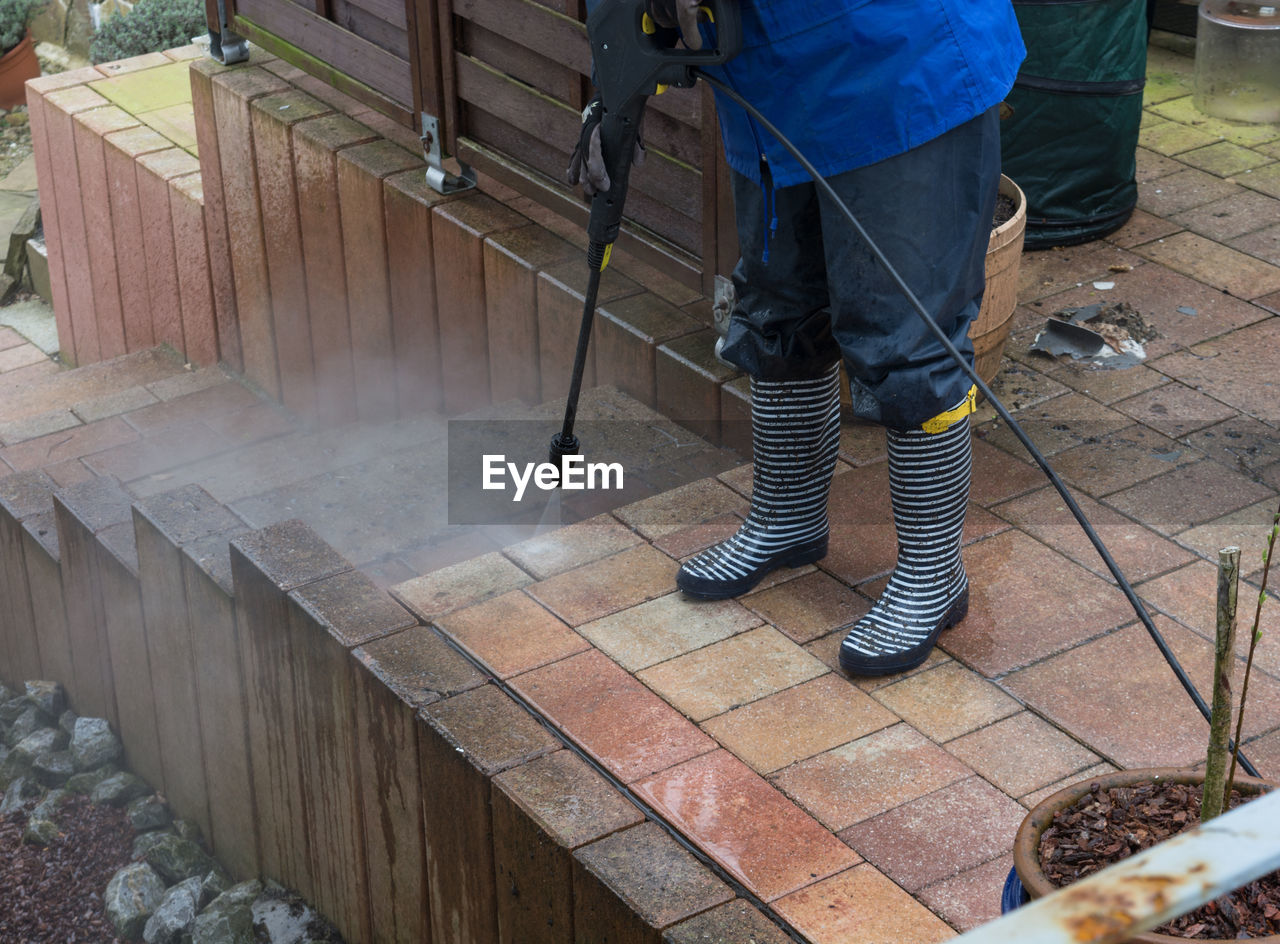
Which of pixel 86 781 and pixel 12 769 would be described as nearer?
pixel 86 781

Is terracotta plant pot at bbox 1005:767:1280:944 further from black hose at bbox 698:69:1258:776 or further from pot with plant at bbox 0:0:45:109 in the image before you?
pot with plant at bbox 0:0:45:109

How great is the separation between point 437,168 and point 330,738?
2.33 meters

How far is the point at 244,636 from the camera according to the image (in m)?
4.06

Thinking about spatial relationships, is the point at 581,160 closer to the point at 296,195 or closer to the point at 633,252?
the point at 633,252

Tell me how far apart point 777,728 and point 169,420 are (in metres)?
3.90

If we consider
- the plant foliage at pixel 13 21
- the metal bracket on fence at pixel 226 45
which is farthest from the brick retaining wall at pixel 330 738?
the plant foliage at pixel 13 21

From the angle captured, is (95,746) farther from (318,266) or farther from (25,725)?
(318,266)

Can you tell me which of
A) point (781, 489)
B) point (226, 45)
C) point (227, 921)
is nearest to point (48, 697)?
point (227, 921)

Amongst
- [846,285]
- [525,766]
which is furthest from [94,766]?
[846,285]

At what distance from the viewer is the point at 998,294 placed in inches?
162

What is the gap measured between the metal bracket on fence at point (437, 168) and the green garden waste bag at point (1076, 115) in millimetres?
1803

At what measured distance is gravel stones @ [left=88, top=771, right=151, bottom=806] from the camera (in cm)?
530

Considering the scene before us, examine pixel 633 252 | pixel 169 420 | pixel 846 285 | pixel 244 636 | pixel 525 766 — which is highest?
pixel 846 285

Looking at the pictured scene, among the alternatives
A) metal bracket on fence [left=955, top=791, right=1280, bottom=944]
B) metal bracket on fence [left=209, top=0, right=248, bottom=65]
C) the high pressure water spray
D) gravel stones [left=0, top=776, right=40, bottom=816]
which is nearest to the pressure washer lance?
the high pressure water spray
